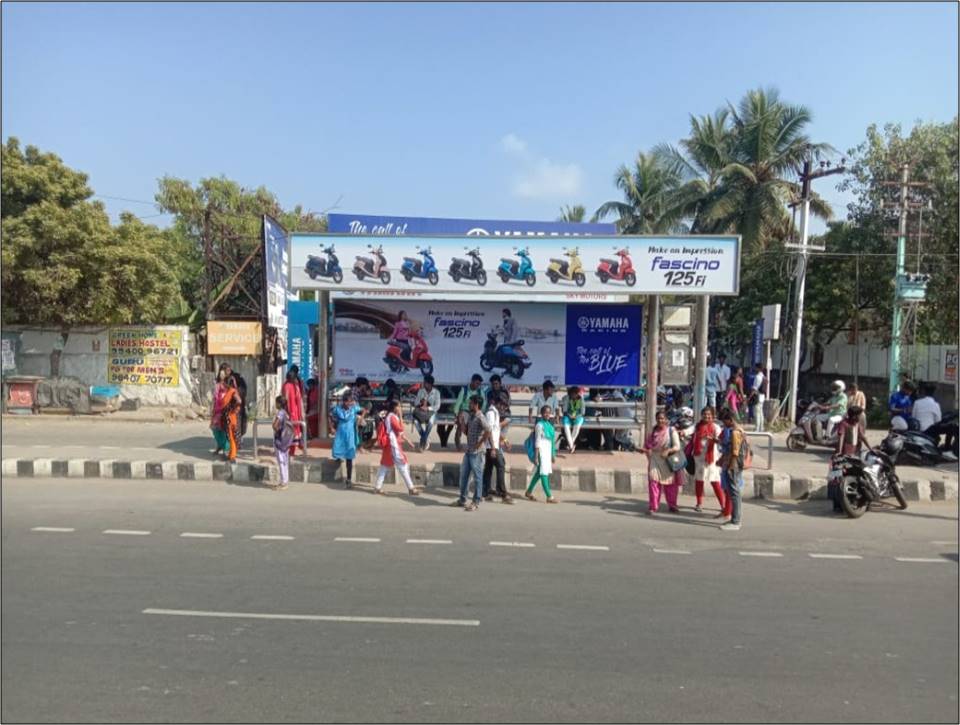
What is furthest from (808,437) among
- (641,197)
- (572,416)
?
(641,197)

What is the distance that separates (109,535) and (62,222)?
15.4 metres

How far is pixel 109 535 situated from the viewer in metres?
8.31

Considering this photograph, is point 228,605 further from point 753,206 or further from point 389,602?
point 753,206

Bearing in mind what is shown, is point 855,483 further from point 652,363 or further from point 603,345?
point 603,345

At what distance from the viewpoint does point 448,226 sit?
25.8m

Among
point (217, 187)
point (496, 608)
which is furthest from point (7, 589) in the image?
point (217, 187)

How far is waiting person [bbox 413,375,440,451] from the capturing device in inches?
546

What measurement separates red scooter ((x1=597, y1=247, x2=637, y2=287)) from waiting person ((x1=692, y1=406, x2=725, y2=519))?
11.1ft

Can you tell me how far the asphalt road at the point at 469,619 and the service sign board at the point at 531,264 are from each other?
460 centimetres

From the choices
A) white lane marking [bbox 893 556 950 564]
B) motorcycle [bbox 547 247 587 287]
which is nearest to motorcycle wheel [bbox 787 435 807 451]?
motorcycle [bbox 547 247 587 287]

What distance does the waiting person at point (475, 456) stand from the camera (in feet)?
34.1

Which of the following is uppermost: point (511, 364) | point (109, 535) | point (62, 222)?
point (62, 222)

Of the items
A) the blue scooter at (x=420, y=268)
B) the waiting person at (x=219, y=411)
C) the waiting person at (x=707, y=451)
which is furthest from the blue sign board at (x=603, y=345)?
the waiting person at (x=219, y=411)

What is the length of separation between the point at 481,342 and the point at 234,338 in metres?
11.1
